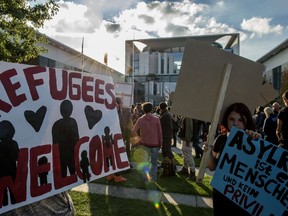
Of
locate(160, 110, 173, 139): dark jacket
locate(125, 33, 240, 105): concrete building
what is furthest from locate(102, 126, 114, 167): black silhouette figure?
locate(125, 33, 240, 105): concrete building

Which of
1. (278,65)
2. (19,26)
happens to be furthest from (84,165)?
(278,65)

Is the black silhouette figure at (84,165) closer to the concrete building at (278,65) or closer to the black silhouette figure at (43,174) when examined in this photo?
the black silhouette figure at (43,174)

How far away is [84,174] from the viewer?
7.78 feet

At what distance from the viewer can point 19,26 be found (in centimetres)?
941

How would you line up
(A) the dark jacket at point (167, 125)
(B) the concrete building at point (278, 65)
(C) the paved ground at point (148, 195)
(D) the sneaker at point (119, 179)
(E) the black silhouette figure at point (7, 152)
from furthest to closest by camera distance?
(B) the concrete building at point (278, 65), (A) the dark jacket at point (167, 125), (D) the sneaker at point (119, 179), (C) the paved ground at point (148, 195), (E) the black silhouette figure at point (7, 152)

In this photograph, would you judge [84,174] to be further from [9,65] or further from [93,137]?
[9,65]

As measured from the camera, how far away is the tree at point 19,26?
865 centimetres

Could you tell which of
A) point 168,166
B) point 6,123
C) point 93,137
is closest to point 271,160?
point 93,137

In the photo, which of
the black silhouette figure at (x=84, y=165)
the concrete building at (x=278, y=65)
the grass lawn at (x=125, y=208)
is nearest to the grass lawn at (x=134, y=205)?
the grass lawn at (x=125, y=208)

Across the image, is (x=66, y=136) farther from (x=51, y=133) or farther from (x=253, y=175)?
(x=253, y=175)

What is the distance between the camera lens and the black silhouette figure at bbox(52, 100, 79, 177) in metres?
2.23

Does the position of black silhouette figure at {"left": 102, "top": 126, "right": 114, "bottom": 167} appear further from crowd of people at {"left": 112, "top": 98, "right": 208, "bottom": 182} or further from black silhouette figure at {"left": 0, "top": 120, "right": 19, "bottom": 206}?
crowd of people at {"left": 112, "top": 98, "right": 208, "bottom": 182}

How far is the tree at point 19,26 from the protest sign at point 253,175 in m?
8.27

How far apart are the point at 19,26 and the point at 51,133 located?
8.43m
